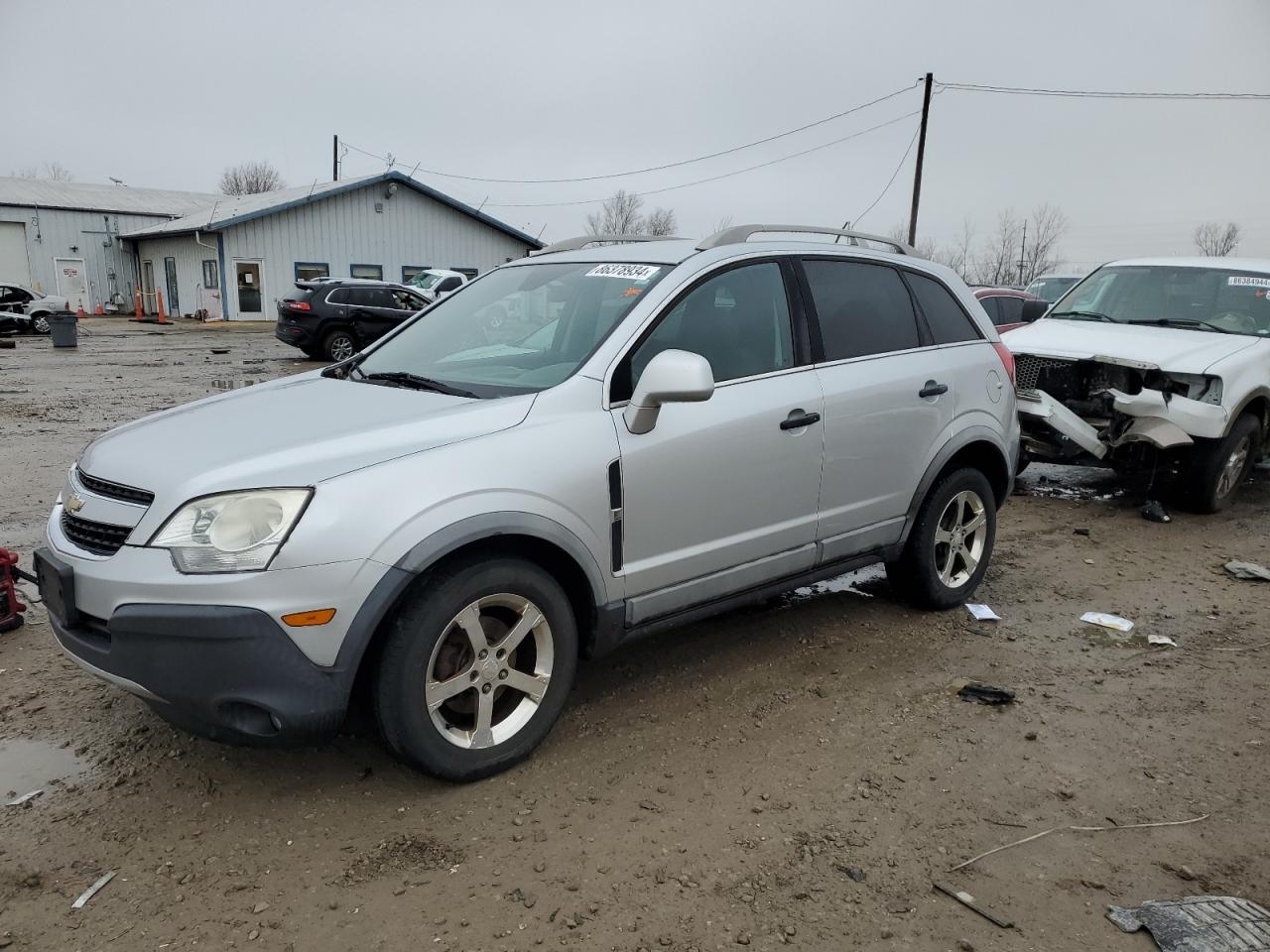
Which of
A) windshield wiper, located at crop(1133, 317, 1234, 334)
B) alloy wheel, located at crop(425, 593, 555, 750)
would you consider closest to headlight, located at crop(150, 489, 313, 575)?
alloy wheel, located at crop(425, 593, 555, 750)

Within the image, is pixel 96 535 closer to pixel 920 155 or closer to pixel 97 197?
pixel 920 155

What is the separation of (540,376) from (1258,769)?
3.08 m

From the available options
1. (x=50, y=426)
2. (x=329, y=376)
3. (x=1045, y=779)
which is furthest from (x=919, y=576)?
(x=50, y=426)

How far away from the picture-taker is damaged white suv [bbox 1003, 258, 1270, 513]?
6.94 metres

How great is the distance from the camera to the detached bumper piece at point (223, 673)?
2.70 metres

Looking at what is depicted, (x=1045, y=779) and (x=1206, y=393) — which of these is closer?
(x=1045, y=779)

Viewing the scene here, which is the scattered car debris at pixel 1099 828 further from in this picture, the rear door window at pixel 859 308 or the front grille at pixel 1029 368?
the front grille at pixel 1029 368

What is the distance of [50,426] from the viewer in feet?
34.5

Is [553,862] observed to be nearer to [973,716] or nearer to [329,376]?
[973,716]

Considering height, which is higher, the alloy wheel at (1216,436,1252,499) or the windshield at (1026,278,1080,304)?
the windshield at (1026,278,1080,304)

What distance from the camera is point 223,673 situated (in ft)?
8.93

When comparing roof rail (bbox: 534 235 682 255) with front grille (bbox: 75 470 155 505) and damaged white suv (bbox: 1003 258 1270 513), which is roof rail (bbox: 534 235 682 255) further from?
damaged white suv (bbox: 1003 258 1270 513)

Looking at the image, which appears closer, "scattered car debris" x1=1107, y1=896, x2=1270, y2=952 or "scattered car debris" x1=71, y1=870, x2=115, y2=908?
"scattered car debris" x1=1107, y1=896, x2=1270, y2=952

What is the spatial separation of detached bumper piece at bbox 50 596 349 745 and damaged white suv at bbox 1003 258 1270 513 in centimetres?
574
